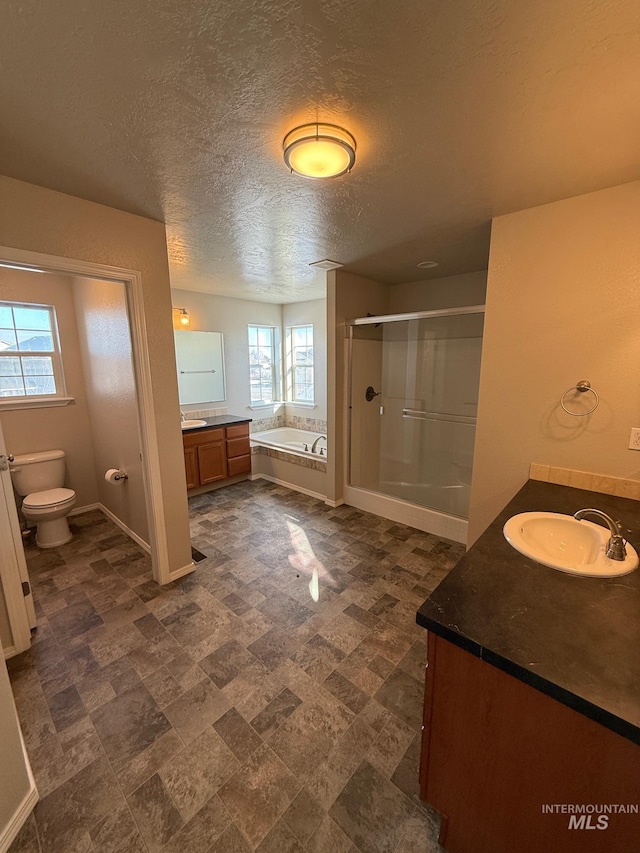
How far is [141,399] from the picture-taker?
224cm

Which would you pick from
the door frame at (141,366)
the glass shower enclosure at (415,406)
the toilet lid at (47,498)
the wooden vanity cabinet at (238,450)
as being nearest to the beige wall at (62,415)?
the toilet lid at (47,498)

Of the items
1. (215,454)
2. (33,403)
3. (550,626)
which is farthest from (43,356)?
(550,626)

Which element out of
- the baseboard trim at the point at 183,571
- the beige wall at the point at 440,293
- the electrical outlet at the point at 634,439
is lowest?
the baseboard trim at the point at 183,571

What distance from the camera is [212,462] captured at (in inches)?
160

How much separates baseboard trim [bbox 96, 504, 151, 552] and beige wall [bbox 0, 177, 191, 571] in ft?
1.86

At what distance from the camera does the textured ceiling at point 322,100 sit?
2.86 ft

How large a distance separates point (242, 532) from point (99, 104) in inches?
116

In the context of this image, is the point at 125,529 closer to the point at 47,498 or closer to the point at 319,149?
the point at 47,498

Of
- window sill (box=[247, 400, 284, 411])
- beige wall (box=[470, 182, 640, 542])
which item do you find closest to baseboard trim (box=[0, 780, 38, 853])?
beige wall (box=[470, 182, 640, 542])

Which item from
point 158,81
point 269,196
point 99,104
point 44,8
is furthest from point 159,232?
point 44,8

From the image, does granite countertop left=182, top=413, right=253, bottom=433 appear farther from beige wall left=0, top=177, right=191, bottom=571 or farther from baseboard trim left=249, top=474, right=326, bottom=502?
beige wall left=0, top=177, right=191, bottom=571

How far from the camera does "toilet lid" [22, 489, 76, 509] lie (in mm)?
2826

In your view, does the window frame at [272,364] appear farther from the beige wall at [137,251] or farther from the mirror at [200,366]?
the beige wall at [137,251]

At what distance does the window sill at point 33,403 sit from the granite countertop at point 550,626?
12.4 ft
